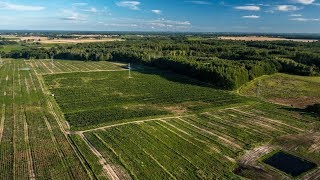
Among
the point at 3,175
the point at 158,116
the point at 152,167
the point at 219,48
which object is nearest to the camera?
the point at 3,175

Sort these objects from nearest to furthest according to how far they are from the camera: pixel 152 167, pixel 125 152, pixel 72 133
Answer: pixel 152 167, pixel 125 152, pixel 72 133

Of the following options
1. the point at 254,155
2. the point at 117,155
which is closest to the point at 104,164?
the point at 117,155

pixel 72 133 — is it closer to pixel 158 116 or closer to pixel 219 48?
pixel 158 116

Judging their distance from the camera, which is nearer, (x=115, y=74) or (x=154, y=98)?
(x=154, y=98)

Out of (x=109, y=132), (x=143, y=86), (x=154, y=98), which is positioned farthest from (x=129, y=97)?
(x=109, y=132)

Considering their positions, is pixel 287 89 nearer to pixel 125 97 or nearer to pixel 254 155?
pixel 125 97
